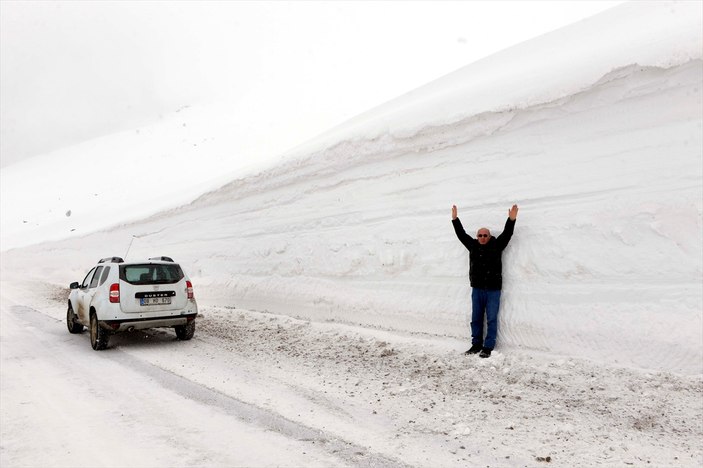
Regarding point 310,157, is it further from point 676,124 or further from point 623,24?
point 676,124

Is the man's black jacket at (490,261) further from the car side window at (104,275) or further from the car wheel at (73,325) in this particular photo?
the car wheel at (73,325)

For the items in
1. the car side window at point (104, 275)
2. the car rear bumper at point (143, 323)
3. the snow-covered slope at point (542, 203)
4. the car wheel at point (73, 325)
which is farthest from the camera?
the car wheel at point (73, 325)

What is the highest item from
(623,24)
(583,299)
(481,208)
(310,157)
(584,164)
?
(623,24)

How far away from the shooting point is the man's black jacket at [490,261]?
6582 mm

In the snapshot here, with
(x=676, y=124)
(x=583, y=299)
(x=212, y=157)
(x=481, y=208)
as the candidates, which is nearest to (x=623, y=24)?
(x=676, y=124)

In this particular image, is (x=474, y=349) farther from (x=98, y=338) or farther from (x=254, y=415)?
(x=98, y=338)

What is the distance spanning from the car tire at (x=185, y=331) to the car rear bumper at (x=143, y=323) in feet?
0.48

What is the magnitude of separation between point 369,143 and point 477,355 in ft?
17.1

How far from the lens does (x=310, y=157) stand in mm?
11633

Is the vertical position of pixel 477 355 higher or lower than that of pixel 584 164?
lower

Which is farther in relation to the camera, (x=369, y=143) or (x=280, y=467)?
(x=369, y=143)

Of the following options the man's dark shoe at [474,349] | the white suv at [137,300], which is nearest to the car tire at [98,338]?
the white suv at [137,300]

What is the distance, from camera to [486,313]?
6.75 m

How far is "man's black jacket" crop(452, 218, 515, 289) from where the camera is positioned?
6582mm
